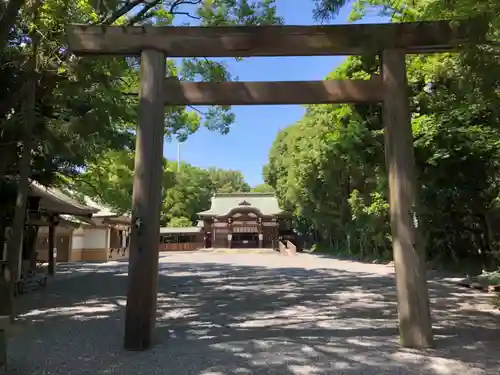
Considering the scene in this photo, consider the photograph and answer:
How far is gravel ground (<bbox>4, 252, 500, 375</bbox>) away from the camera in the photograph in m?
4.52

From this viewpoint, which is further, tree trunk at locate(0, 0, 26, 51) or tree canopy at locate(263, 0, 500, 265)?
tree canopy at locate(263, 0, 500, 265)

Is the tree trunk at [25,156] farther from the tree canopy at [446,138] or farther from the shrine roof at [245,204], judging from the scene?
the shrine roof at [245,204]

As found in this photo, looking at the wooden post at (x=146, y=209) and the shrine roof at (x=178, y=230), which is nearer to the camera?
the wooden post at (x=146, y=209)

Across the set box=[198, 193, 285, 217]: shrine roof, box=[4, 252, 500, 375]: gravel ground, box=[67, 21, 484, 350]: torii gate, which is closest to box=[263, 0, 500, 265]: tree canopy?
box=[67, 21, 484, 350]: torii gate

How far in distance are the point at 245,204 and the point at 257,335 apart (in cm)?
3751

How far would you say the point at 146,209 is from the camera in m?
5.18

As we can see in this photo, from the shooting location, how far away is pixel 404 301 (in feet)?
16.6

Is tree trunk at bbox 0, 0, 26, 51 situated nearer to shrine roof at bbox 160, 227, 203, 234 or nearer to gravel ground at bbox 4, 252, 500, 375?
gravel ground at bbox 4, 252, 500, 375

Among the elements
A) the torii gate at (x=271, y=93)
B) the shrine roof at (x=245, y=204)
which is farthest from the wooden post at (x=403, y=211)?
the shrine roof at (x=245, y=204)

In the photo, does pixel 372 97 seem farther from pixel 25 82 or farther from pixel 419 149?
pixel 419 149

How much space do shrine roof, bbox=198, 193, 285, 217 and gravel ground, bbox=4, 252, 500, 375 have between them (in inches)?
1242

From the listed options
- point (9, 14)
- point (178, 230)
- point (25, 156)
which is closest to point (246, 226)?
point (178, 230)

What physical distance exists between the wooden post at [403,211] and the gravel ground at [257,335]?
34 cm

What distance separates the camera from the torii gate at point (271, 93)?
5102mm
